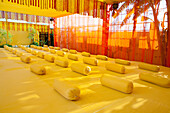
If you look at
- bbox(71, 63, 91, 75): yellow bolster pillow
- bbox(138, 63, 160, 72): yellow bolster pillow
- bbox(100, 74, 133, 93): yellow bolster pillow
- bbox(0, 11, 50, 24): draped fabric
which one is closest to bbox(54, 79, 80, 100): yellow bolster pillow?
bbox(100, 74, 133, 93): yellow bolster pillow

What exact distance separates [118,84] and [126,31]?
139 inches

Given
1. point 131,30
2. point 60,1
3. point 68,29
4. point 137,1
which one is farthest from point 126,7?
point 68,29

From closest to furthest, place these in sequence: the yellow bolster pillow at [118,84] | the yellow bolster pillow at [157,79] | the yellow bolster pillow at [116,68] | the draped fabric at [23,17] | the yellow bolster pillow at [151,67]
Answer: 1. the yellow bolster pillow at [118,84]
2. the yellow bolster pillow at [157,79]
3. the yellow bolster pillow at [116,68]
4. the yellow bolster pillow at [151,67]
5. the draped fabric at [23,17]

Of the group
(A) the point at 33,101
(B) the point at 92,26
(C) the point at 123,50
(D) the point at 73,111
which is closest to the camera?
(D) the point at 73,111

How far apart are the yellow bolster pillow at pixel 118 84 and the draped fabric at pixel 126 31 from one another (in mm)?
2904

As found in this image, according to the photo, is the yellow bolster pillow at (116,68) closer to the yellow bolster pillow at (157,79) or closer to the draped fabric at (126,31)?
the yellow bolster pillow at (157,79)

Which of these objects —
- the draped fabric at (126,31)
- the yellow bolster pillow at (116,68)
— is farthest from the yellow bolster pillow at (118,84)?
the draped fabric at (126,31)

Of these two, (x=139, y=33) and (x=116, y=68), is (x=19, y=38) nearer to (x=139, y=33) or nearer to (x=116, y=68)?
(x=139, y=33)

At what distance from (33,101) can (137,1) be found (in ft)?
14.2

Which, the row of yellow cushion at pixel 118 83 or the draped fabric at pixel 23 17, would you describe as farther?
the draped fabric at pixel 23 17

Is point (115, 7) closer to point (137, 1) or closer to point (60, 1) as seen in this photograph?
point (137, 1)

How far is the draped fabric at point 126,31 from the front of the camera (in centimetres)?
364

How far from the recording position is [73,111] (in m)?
0.98

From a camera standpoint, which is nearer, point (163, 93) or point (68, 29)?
point (163, 93)
